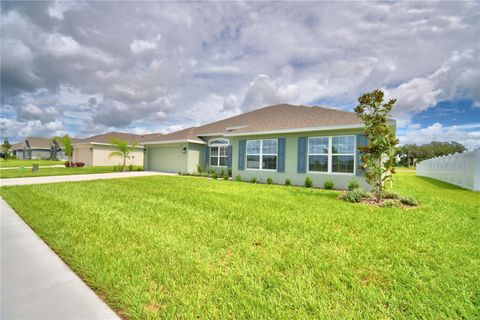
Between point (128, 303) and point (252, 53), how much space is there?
44.9 feet

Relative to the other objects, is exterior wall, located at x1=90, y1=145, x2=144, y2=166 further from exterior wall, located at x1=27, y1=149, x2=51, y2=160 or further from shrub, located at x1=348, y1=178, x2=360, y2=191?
exterior wall, located at x1=27, y1=149, x2=51, y2=160

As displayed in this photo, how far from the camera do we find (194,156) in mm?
19672

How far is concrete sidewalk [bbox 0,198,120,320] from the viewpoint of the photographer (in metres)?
2.29

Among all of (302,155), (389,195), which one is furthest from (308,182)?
(389,195)

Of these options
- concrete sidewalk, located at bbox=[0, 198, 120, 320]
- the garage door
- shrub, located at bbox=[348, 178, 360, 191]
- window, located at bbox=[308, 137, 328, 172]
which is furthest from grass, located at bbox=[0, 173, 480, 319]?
the garage door

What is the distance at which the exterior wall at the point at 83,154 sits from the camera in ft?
97.8

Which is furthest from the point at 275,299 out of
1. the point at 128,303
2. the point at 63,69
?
the point at 63,69

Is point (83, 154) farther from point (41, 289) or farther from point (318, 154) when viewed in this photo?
point (41, 289)

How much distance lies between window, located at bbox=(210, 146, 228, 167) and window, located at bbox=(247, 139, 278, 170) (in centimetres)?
389

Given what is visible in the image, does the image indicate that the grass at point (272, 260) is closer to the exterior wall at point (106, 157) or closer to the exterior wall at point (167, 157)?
the exterior wall at point (167, 157)

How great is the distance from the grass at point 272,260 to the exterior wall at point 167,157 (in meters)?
13.5

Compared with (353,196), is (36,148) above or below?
above

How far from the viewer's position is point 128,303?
2.37 meters

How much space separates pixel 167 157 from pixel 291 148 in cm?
1328
